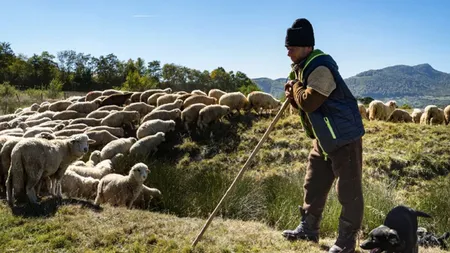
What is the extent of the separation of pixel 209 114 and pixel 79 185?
26.8 feet

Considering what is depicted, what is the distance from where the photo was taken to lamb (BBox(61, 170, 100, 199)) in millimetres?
8328

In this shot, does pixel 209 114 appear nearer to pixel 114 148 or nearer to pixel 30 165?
pixel 114 148

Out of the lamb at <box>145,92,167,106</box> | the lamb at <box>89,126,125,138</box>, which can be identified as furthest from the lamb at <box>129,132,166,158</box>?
the lamb at <box>145,92,167,106</box>

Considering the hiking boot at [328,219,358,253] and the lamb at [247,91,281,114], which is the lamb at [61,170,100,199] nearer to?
the hiking boot at [328,219,358,253]

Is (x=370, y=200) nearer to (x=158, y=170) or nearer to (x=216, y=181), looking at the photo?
(x=216, y=181)

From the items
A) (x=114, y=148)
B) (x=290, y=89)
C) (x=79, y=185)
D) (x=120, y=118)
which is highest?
(x=290, y=89)

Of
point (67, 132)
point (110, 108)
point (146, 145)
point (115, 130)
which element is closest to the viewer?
point (146, 145)

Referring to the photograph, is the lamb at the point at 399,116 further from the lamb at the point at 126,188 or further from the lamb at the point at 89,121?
the lamb at the point at 126,188

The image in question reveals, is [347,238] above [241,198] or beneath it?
above

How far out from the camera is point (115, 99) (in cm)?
2017

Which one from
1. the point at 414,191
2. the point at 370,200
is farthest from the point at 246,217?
the point at 414,191

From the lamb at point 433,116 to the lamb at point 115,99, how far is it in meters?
16.9

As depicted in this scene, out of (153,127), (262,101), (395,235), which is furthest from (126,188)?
(262,101)

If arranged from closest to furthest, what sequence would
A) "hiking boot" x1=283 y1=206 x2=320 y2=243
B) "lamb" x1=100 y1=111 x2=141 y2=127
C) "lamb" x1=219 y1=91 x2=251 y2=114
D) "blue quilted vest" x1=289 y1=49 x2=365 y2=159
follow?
"blue quilted vest" x1=289 y1=49 x2=365 y2=159 → "hiking boot" x1=283 y1=206 x2=320 y2=243 → "lamb" x1=100 y1=111 x2=141 y2=127 → "lamb" x1=219 y1=91 x2=251 y2=114
